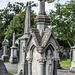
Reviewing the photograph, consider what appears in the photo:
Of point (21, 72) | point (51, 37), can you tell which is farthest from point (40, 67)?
point (21, 72)

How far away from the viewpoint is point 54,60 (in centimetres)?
673

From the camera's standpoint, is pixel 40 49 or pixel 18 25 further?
pixel 18 25

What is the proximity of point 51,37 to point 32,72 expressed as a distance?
1419mm

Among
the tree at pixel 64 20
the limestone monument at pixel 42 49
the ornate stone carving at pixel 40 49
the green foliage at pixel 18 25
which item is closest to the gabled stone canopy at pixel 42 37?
the limestone monument at pixel 42 49

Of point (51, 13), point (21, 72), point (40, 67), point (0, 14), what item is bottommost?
point (21, 72)

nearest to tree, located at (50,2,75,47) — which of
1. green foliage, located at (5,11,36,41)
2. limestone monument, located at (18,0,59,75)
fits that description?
green foliage, located at (5,11,36,41)

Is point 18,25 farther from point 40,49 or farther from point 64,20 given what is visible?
point 40,49

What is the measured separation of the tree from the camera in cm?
2670

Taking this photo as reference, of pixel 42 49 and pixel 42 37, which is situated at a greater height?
pixel 42 37


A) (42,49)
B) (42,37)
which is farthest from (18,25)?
(42,49)

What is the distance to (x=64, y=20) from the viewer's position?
1087 inches

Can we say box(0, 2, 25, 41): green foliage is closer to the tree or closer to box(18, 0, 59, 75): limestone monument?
the tree

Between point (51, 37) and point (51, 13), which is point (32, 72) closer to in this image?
point (51, 37)

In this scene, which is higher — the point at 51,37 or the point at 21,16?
the point at 21,16
